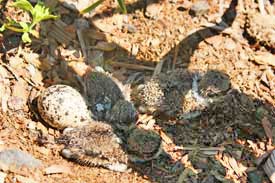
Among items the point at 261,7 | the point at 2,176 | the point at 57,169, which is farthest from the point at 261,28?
the point at 2,176

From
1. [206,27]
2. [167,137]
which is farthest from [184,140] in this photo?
[206,27]

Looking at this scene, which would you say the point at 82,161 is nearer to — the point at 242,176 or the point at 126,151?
the point at 126,151

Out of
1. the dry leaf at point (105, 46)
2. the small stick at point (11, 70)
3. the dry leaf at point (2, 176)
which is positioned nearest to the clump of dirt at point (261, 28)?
the dry leaf at point (105, 46)

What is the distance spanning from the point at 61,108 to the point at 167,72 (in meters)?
0.67

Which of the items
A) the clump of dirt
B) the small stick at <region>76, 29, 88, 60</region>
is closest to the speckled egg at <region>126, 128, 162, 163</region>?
the small stick at <region>76, 29, 88, 60</region>

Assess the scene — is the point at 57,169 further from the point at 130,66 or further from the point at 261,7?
the point at 261,7

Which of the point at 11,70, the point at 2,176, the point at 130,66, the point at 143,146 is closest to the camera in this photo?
the point at 2,176

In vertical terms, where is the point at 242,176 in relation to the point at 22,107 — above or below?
below

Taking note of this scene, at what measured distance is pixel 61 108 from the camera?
3.16 m

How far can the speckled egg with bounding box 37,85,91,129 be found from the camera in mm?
3166

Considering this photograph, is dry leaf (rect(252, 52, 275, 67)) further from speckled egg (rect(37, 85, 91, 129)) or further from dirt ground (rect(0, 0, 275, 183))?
speckled egg (rect(37, 85, 91, 129))

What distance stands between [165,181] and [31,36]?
1121 mm

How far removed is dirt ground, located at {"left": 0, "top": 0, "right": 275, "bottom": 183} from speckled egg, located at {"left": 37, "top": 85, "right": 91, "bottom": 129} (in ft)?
0.32

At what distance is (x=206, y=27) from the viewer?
387cm
